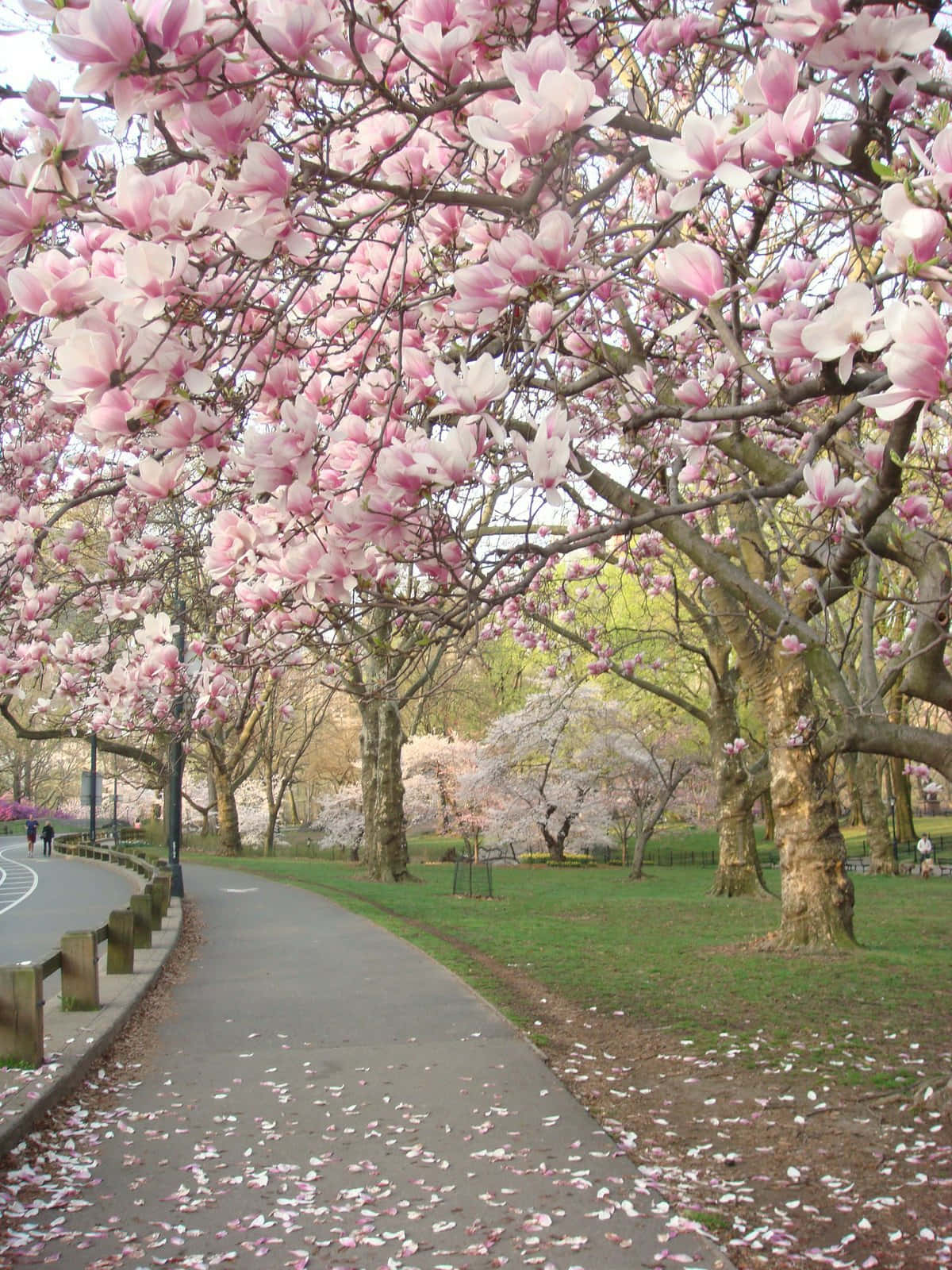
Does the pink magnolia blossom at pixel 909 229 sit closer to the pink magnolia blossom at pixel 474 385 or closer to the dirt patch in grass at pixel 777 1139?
the pink magnolia blossom at pixel 474 385

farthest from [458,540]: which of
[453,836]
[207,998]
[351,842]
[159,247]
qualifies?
[453,836]

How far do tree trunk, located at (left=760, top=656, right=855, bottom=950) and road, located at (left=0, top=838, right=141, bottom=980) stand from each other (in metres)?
7.51

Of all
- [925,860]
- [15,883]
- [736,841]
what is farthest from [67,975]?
[925,860]

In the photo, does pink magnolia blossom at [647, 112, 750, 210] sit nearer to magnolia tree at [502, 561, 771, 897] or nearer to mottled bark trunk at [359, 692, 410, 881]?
magnolia tree at [502, 561, 771, 897]

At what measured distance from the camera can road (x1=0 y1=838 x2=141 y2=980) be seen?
13781 mm

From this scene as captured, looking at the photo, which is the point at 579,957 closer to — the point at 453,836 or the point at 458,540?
the point at 458,540

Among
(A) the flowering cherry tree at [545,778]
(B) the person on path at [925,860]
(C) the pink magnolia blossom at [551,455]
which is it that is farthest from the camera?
(A) the flowering cherry tree at [545,778]

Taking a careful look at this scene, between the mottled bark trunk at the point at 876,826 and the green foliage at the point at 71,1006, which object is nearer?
the green foliage at the point at 71,1006

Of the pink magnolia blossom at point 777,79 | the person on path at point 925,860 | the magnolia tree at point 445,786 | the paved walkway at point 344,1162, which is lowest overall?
the person on path at point 925,860

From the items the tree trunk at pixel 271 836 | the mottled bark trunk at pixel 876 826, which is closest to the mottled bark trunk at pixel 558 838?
the mottled bark trunk at pixel 876 826

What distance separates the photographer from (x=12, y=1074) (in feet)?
21.1

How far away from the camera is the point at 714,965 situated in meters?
11.3

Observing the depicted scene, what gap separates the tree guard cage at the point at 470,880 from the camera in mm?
21953

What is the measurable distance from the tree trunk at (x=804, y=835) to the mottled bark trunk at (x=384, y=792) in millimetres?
13553
